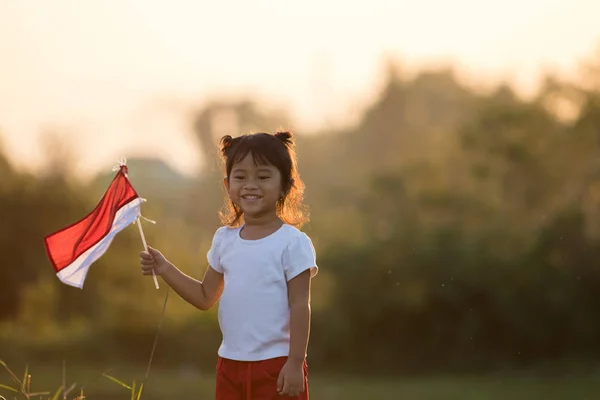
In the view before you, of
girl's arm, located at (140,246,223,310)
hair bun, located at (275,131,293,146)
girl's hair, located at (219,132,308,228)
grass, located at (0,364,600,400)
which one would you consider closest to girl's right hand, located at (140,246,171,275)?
girl's arm, located at (140,246,223,310)

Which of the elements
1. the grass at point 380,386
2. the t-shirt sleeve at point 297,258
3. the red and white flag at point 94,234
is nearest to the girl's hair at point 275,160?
the t-shirt sleeve at point 297,258

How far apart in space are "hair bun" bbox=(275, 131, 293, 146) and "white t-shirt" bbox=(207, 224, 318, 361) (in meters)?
0.34

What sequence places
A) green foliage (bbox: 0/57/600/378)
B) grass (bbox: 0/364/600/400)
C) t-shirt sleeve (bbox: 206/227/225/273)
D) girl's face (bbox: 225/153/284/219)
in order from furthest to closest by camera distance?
green foliage (bbox: 0/57/600/378)
grass (bbox: 0/364/600/400)
t-shirt sleeve (bbox: 206/227/225/273)
girl's face (bbox: 225/153/284/219)

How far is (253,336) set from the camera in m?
3.92

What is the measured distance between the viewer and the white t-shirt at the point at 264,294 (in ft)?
12.8

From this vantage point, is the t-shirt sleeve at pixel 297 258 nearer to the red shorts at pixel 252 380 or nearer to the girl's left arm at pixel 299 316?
the girl's left arm at pixel 299 316

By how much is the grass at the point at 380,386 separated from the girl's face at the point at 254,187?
29.1ft

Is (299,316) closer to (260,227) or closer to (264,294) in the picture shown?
(264,294)

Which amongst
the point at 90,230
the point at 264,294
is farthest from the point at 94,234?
the point at 264,294

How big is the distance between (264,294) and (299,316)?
15 cm

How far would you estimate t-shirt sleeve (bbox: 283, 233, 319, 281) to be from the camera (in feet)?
12.8

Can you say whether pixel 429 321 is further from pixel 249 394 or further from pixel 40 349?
pixel 249 394

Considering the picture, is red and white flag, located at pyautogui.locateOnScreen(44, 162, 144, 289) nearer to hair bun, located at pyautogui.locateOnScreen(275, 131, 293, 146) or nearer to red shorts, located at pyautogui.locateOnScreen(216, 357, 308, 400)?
hair bun, located at pyautogui.locateOnScreen(275, 131, 293, 146)

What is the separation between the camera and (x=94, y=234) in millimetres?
4691
